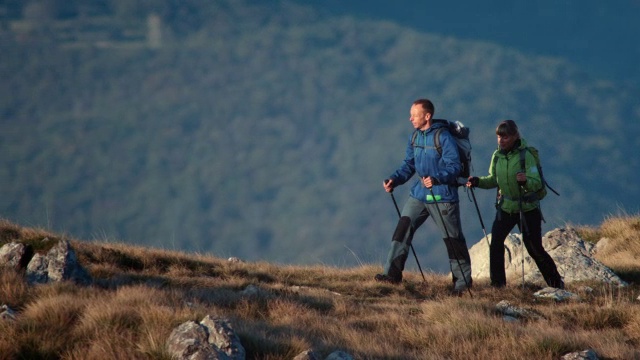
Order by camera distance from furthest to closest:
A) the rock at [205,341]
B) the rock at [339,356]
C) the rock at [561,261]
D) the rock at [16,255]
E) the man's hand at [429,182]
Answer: the rock at [561,261], the man's hand at [429,182], the rock at [16,255], the rock at [339,356], the rock at [205,341]

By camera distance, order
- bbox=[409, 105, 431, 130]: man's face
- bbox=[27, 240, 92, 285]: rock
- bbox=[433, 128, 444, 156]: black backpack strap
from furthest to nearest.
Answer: bbox=[409, 105, 431, 130]: man's face < bbox=[433, 128, 444, 156]: black backpack strap < bbox=[27, 240, 92, 285]: rock

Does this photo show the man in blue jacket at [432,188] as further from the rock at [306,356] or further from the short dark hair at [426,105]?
the rock at [306,356]

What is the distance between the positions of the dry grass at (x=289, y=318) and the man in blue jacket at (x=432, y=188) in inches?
27.0

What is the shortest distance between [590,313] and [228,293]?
4.90 metres

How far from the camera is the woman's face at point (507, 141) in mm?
11820

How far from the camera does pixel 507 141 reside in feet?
38.9

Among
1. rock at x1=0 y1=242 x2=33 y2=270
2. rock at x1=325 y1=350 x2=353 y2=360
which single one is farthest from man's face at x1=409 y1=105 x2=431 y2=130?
rock at x1=0 y1=242 x2=33 y2=270

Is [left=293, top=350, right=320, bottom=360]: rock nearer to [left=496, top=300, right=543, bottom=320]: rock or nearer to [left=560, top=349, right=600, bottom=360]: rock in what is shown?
[left=560, top=349, right=600, bottom=360]: rock

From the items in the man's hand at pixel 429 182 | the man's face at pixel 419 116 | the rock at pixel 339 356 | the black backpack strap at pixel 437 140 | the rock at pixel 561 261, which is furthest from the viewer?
the rock at pixel 561 261

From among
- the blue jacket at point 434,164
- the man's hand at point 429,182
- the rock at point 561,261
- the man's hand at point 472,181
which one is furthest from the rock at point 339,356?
the rock at point 561,261

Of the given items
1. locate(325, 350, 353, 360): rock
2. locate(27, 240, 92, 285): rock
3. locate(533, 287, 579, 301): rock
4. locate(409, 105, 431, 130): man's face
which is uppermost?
locate(409, 105, 431, 130): man's face

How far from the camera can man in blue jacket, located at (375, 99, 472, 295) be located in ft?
38.8

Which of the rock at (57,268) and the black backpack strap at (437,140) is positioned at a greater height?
the black backpack strap at (437,140)

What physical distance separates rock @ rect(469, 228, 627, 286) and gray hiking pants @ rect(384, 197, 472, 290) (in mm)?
936
